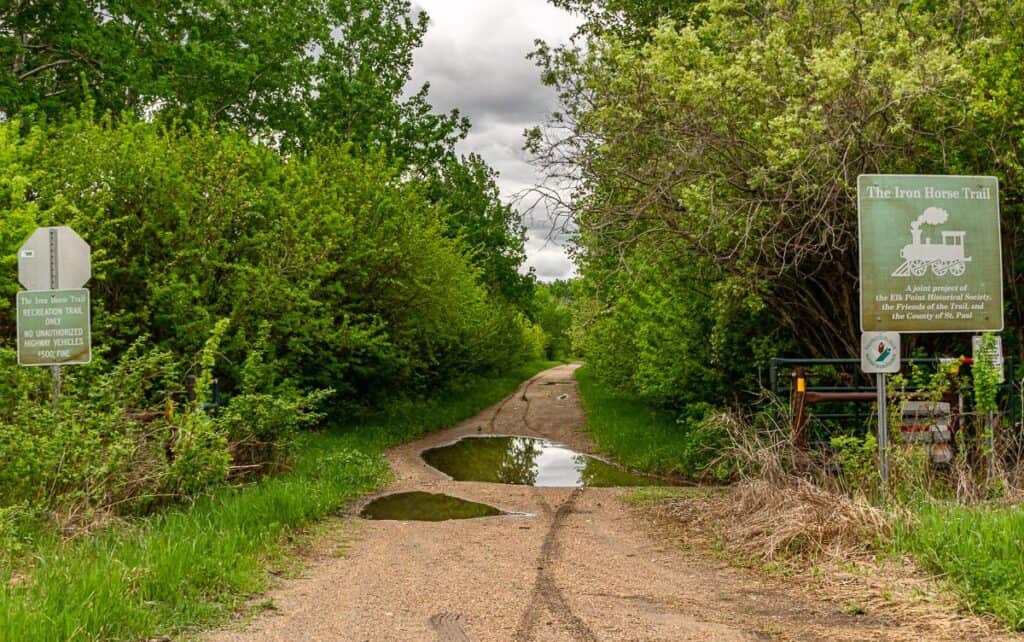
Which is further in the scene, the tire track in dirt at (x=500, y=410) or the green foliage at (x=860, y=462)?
the tire track in dirt at (x=500, y=410)

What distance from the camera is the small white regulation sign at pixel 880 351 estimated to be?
8531mm

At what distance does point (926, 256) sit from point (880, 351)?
121 cm

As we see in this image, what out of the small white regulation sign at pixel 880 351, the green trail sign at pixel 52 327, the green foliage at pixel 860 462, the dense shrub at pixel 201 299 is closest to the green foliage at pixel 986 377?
the small white regulation sign at pixel 880 351

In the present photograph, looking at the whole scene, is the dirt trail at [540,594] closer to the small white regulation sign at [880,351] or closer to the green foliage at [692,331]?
the small white regulation sign at [880,351]

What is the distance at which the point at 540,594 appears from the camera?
6.75 metres

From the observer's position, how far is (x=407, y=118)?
3619 cm

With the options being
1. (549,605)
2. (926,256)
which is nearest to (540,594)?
(549,605)

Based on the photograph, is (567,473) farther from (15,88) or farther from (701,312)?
(15,88)

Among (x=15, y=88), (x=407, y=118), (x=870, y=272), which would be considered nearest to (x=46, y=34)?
(x=15, y=88)

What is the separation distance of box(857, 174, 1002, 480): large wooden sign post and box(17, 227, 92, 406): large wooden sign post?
27.8 ft

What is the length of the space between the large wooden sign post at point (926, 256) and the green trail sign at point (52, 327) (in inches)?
333

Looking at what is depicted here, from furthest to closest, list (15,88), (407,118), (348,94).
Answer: (407,118) → (348,94) → (15,88)

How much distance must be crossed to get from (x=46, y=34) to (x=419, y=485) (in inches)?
730

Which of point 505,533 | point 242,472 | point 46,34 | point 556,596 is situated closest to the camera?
point 556,596
